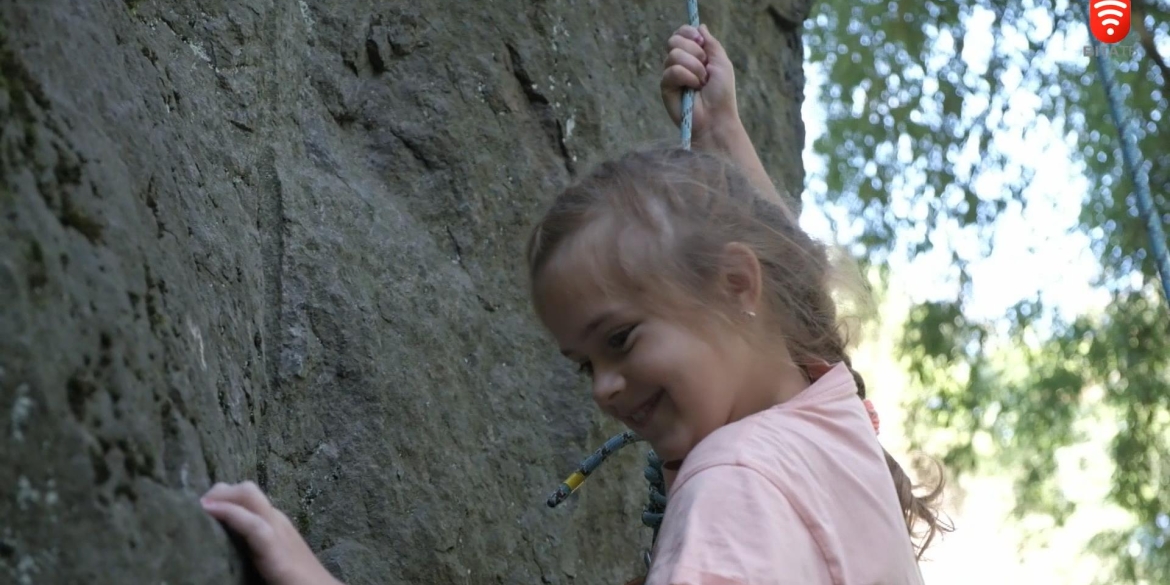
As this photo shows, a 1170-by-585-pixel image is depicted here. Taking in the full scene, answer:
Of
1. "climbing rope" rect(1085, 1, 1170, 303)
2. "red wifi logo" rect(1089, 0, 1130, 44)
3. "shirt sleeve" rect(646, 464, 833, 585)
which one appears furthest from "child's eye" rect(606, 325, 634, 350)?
"red wifi logo" rect(1089, 0, 1130, 44)

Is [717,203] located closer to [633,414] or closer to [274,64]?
[633,414]

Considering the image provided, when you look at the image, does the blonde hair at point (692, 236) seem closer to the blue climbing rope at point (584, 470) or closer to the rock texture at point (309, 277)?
the blue climbing rope at point (584, 470)

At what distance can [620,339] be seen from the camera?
5.07 feet

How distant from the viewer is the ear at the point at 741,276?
5.25ft

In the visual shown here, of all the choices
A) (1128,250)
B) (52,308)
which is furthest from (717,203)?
(1128,250)

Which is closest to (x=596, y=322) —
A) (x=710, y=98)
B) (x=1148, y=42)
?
(x=710, y=98)

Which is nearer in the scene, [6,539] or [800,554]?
[6,539]

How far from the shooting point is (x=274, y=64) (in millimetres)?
1897

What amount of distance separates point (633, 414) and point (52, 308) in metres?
0.78

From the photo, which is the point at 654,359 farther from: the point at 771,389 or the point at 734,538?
the point at 734,538

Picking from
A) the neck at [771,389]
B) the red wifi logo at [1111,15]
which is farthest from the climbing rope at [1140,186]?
the red wifi logo at [1111,15]

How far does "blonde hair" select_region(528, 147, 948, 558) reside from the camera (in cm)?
157

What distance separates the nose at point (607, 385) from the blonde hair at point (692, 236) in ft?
0.35

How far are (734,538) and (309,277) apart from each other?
875 millimetres
